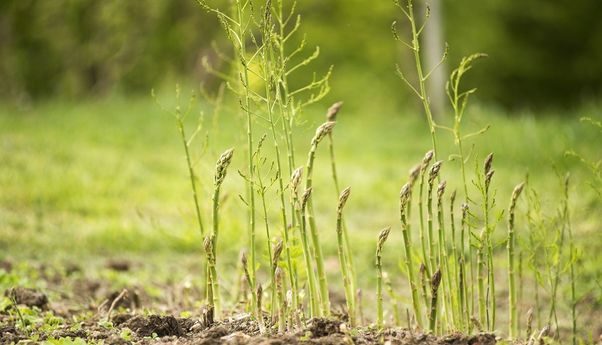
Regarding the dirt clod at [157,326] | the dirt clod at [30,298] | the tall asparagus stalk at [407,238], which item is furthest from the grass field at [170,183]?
the tall asparagus stalk at [407,238]

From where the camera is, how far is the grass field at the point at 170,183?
541cm

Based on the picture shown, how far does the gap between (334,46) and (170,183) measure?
14514mm

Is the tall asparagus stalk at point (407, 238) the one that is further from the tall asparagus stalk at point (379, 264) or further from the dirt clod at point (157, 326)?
the dirt clod at point (157, 326)

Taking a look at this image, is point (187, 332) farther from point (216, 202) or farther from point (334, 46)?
point (334, 46)

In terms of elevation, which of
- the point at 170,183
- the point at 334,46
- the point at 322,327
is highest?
the point at 334,46

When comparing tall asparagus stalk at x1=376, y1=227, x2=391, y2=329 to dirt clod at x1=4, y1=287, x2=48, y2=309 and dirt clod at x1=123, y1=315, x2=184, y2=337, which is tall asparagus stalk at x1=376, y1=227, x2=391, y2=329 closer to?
dirt clod at x1=123, y1=315, x2=184, y2=337

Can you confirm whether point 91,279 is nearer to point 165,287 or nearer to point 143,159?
point 165,287

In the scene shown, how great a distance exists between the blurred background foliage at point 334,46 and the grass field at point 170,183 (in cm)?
264

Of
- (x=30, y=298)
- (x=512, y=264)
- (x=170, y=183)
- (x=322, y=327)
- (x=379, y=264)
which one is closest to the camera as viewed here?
(x=322, y=327)

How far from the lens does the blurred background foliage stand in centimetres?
1453

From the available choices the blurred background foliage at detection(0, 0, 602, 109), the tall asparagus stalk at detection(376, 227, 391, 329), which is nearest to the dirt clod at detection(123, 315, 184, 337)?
the tall asparagus stalk at detection(376, 227, 391, 329)

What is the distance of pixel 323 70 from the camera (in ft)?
78.2

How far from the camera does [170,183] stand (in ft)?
26.2

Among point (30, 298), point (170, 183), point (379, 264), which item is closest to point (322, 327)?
point (379, 264)
